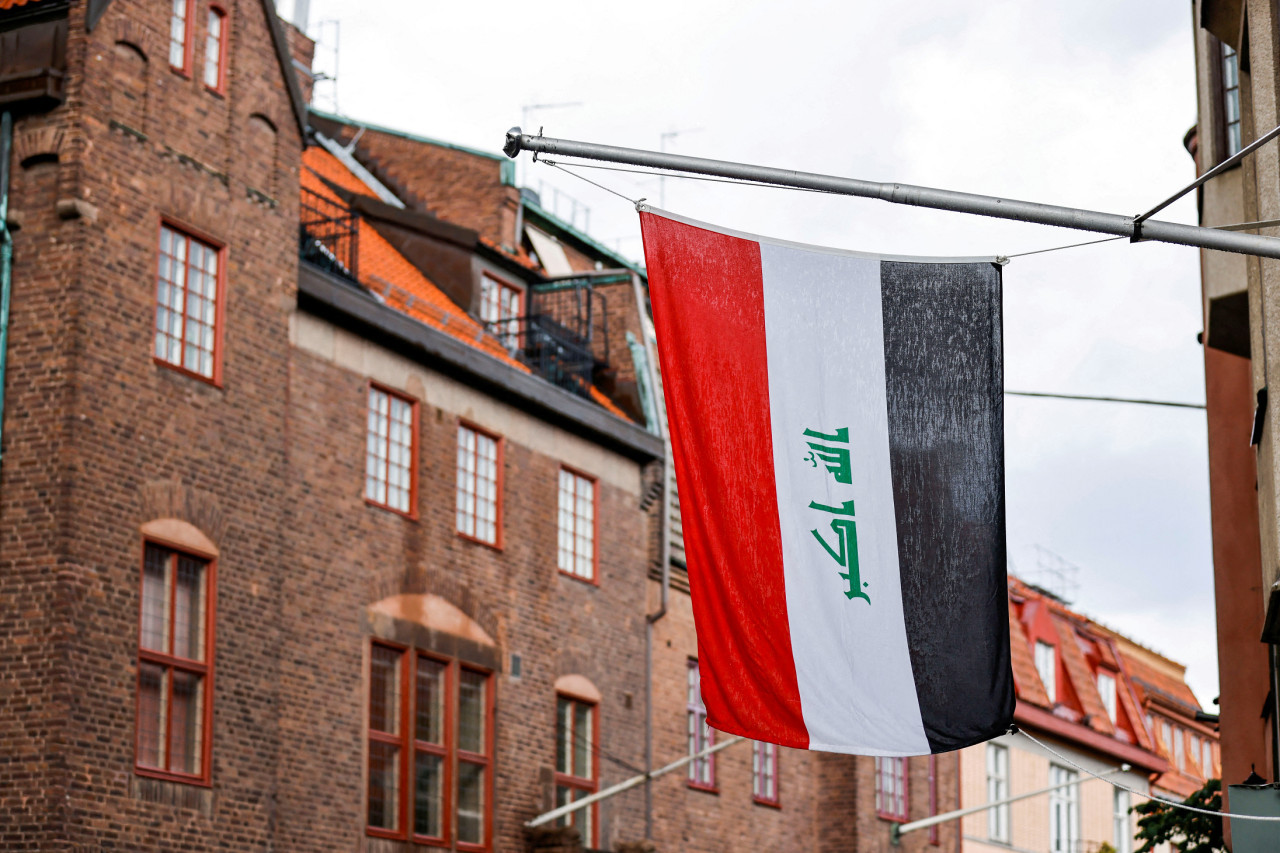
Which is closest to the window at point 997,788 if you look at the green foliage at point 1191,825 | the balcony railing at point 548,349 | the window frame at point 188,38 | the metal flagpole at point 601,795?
the balcony railing at point 548,349

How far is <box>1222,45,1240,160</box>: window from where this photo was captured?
1833 centimetres

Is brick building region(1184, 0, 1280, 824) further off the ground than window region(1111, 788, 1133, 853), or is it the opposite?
brick building region(1184, 0, 1280, 824)

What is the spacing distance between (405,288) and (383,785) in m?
8.35

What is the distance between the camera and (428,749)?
26.8 metres

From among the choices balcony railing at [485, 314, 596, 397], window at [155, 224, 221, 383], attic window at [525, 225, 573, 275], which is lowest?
window at [155, 224, 221, 383]

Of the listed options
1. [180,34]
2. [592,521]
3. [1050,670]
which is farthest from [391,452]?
[1050,670]

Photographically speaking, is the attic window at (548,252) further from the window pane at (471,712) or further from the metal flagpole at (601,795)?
the metal flagpole at (601,795)

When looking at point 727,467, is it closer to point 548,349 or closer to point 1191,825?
point 1191,825

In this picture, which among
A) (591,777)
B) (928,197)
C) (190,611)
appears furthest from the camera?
(591,777)

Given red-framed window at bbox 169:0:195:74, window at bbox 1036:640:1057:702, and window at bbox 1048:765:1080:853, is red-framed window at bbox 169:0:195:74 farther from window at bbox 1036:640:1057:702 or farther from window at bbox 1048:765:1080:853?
window at bbox 1048:765:1080:853

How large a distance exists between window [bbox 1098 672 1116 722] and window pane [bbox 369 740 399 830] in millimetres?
31196

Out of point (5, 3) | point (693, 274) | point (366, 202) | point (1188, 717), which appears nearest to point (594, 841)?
point (366, 202)

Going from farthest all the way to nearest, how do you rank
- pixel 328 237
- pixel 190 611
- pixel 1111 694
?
pixel 1111 694 → pixel 328 237 → pixel 190 611

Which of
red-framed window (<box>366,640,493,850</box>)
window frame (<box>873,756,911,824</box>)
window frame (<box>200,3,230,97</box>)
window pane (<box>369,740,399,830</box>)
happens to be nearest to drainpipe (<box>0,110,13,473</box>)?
window frame (<box>200,3,230,97</box>)
